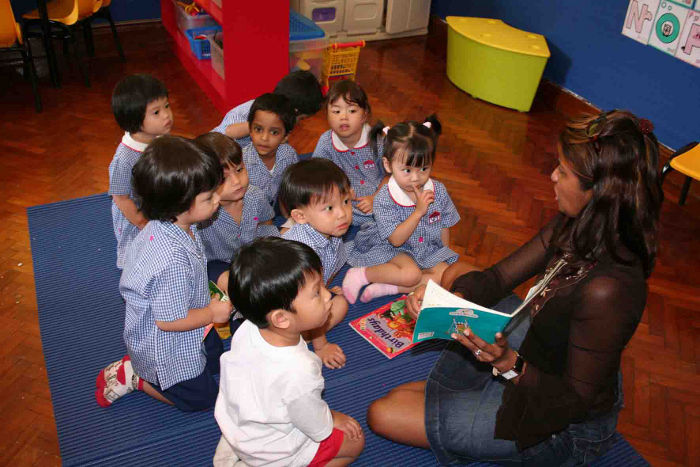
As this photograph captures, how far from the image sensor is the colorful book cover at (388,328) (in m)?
2.39

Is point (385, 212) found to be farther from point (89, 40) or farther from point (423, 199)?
point (89, 40)

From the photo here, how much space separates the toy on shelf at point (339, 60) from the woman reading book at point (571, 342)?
118 inches

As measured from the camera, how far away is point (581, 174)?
152cm

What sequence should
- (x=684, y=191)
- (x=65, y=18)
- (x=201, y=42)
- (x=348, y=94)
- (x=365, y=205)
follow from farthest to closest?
(x=201, y=42) → (x=65, y=18) → (x=684, y=191) → (x=365, y=205) → (x=348, y=94)

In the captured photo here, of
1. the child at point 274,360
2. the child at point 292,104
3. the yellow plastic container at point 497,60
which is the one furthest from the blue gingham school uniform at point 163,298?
the yellow plastic container at point 497,60

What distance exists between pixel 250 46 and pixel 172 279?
7.92 ft

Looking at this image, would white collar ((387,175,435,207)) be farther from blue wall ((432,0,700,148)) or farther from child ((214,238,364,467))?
blue wall ((432,0,700,148))

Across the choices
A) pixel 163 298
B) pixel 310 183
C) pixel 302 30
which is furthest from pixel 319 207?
pixel 302 30

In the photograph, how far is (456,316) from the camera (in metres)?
1.58

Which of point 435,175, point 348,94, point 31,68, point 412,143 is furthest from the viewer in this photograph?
point 31,68

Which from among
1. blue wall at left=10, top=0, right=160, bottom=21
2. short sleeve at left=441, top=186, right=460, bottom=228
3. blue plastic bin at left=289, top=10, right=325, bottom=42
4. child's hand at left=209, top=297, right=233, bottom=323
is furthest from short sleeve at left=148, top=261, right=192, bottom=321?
blue wall at left=10, top=0, right=160, bottom=21

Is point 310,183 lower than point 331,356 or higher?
higher

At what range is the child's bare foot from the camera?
229cm

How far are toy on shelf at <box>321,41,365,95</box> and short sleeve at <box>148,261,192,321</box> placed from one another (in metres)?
2.97
